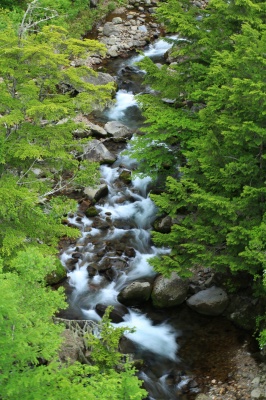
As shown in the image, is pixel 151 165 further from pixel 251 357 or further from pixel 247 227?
pixel 251 357

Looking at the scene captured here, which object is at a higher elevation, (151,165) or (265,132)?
(265,132)

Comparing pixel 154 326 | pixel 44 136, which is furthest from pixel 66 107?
pixel 154 326

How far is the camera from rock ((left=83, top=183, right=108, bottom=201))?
17.7 meters

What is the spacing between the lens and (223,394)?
1115 centimetres

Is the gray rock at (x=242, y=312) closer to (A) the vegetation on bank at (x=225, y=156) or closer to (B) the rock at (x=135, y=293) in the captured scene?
(A) the vegetation on bank at (x=225, y=156)

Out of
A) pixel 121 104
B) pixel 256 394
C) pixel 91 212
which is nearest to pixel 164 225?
pixel 91 212

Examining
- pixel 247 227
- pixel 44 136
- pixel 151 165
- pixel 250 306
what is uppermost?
pixel 44 136

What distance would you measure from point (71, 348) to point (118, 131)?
1174 centimetres

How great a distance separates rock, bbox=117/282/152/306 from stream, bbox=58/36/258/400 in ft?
0.66

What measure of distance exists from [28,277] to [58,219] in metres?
5.52

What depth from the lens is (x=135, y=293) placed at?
13852 millimetres

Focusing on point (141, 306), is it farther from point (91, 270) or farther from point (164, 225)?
point (164, 225)

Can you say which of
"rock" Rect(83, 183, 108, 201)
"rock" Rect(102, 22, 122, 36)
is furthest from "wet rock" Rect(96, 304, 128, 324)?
"rock" Rect(102, 22, 122, 36)

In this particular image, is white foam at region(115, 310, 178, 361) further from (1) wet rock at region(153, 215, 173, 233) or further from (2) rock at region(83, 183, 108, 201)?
(2) rock at region(83, 183, 108, 201)
